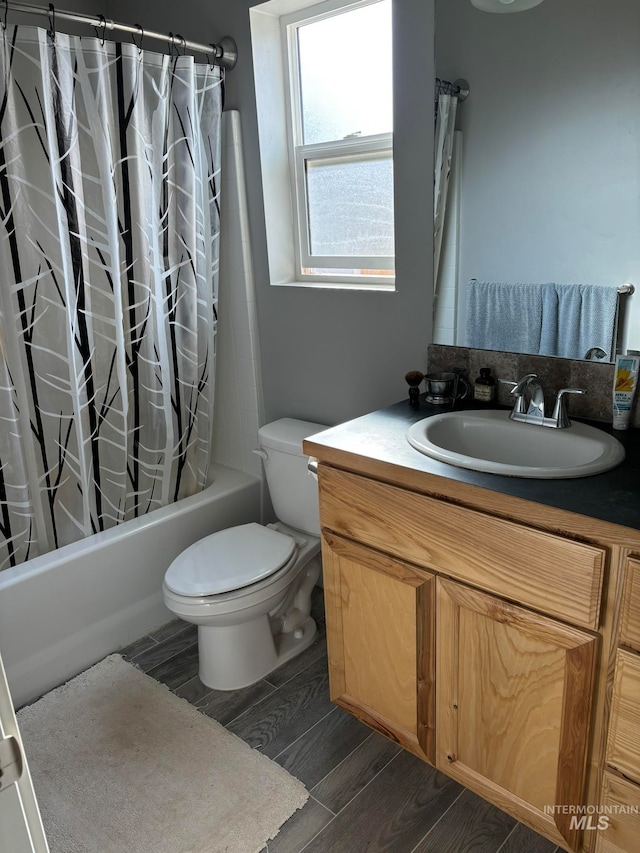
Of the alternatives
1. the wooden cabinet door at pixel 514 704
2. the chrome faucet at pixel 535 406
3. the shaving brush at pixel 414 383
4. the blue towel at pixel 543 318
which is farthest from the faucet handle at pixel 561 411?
the wooden cabinet door at pixel 514 704

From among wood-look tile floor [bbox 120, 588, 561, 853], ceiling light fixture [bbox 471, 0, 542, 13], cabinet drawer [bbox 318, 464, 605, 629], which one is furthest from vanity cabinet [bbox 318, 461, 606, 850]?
ceiling light fixture [bbox 471, 0, 542, 13]

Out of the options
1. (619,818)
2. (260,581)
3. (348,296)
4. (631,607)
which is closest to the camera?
(631,607)

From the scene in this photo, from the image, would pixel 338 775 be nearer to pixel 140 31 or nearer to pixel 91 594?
pixel 91 594

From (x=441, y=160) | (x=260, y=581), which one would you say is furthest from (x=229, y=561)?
(x=441, y=160)

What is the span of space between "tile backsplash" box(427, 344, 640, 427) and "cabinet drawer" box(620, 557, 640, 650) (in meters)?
0.58

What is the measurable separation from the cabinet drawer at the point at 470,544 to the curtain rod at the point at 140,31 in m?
1.42

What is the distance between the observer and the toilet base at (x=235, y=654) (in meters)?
1.99

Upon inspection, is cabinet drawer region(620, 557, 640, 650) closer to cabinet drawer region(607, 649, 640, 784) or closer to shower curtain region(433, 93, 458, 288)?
cabinet drawer region(607, 649, 640, 784)

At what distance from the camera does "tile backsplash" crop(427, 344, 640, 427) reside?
64.2 inches

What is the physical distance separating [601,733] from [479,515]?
47cm

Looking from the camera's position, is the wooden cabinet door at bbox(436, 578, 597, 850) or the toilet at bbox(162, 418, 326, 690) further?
the toilet at bbox(162, 418, 326, 690)

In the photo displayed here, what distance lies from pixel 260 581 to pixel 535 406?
3.06ft

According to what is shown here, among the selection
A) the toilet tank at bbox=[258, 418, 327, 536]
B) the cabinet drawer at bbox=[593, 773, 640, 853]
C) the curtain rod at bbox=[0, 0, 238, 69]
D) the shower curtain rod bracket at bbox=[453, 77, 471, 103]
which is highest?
the curtain rod at bbox=[0, 0, 238, 69]

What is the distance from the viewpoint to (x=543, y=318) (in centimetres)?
171
